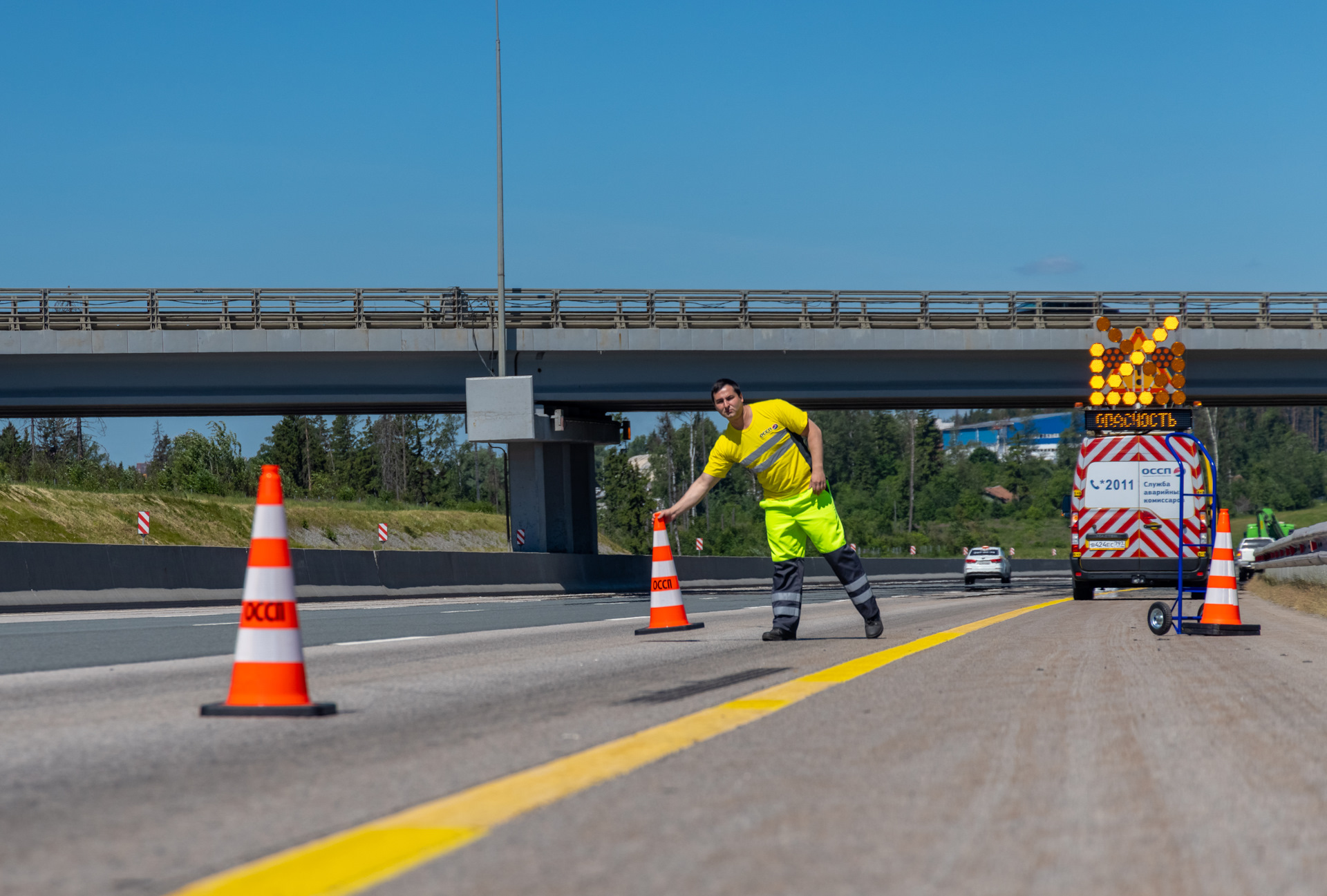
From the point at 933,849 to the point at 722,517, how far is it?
11119 cm

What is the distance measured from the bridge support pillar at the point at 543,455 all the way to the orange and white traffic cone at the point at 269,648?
27204 millimetres

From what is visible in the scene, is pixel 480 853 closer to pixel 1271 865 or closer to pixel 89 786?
pixel 89 786

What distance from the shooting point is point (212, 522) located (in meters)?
51.7

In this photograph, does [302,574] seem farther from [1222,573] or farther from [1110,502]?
[1222,573]

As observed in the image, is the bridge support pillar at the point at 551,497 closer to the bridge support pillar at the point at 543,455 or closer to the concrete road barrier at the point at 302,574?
the bridge support pillar at the point at 543,455

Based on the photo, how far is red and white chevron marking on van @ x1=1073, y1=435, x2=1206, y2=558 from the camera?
67.3 ft

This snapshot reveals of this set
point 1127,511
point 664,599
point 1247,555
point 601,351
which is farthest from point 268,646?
point 1247,555

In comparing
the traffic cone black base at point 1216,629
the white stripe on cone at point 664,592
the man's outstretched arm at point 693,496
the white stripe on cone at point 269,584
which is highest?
the man's outstretched arm at point 693,496

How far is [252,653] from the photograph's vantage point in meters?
5.61

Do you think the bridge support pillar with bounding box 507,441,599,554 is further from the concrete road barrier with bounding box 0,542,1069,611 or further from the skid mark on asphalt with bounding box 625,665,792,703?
the skid mark on asphalt with bounding box 625,665,792,703

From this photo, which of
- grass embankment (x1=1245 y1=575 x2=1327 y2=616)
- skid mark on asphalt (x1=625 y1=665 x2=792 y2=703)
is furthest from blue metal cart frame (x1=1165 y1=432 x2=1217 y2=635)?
skid mark on asphalt (x1=625 y1=665 x2=792 y2=703)

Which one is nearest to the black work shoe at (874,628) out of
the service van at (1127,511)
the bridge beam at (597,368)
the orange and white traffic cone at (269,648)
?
the orange and white traffic cone at (269,648)

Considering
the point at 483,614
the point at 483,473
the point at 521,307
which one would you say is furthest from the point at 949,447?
the point at 483,614

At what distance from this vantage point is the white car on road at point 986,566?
42219 millimetres
